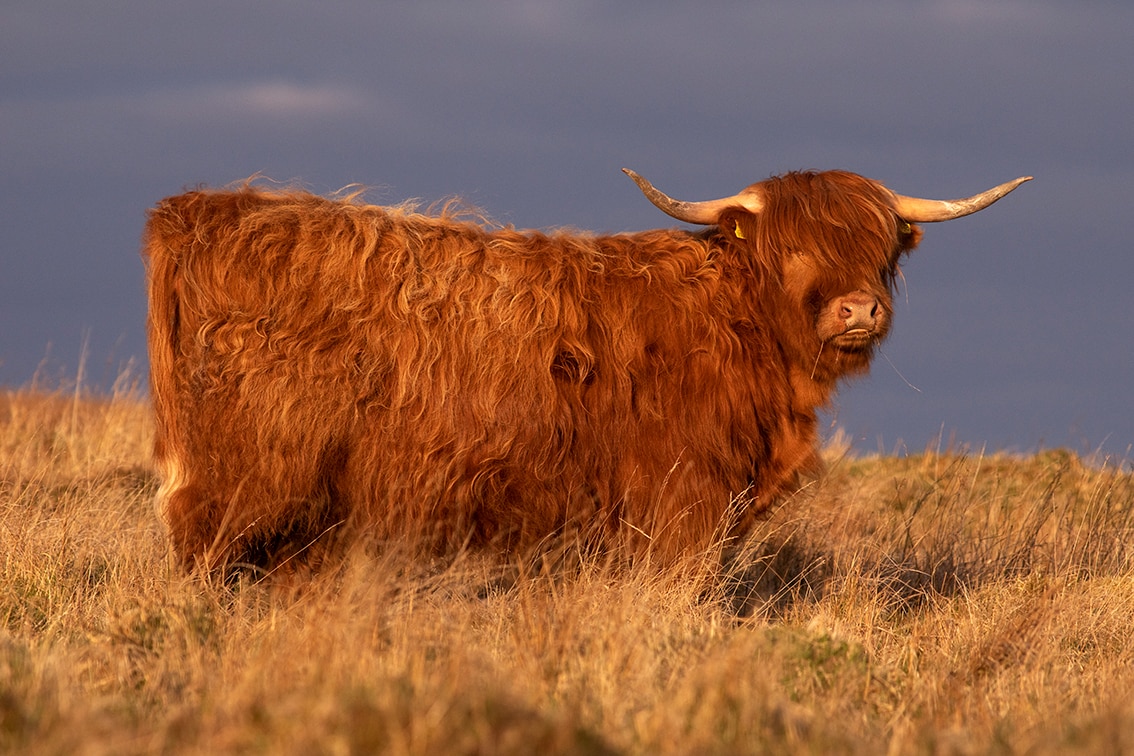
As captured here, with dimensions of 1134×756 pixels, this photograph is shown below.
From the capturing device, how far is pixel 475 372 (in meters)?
5.31

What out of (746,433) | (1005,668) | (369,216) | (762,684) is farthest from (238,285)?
(1005,668)

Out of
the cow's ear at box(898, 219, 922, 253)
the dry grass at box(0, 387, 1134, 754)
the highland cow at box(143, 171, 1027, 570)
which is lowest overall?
the dry grass at box(0, 387, 1134, 754)

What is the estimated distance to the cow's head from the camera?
17.9ft

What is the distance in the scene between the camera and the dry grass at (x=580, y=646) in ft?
9.27

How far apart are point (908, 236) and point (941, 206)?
211 millimetres

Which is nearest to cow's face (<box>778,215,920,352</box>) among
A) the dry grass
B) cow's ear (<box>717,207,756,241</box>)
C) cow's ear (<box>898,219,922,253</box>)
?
cow's ear (<box>717,207,756,241</box>)

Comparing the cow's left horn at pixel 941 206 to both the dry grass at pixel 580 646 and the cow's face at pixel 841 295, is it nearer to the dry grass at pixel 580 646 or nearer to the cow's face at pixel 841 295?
the cow's face at pixel 841 295

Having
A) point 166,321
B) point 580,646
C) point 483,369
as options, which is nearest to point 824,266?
point 483,369

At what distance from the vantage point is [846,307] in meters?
5.38

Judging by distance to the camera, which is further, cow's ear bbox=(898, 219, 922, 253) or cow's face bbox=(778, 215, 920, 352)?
cow's ear bbox=(898, 219, 922, 253)

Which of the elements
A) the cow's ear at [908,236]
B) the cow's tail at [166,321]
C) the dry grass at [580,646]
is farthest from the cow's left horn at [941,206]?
the cow's tail at [166,321]

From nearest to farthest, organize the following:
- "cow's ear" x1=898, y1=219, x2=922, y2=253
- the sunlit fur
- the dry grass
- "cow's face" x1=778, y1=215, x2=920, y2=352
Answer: the dry grass, the sunlit fur, "cow's face" x1=778, y1=215, x2=920, y2=352, "cow's ear" x1=898, y1=219, x2=922, y2=253

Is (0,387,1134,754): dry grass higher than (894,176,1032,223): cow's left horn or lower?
lower

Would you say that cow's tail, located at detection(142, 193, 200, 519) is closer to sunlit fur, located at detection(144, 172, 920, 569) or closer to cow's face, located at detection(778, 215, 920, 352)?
sunlit fur, located at detection(144, 172, 920, 569)
